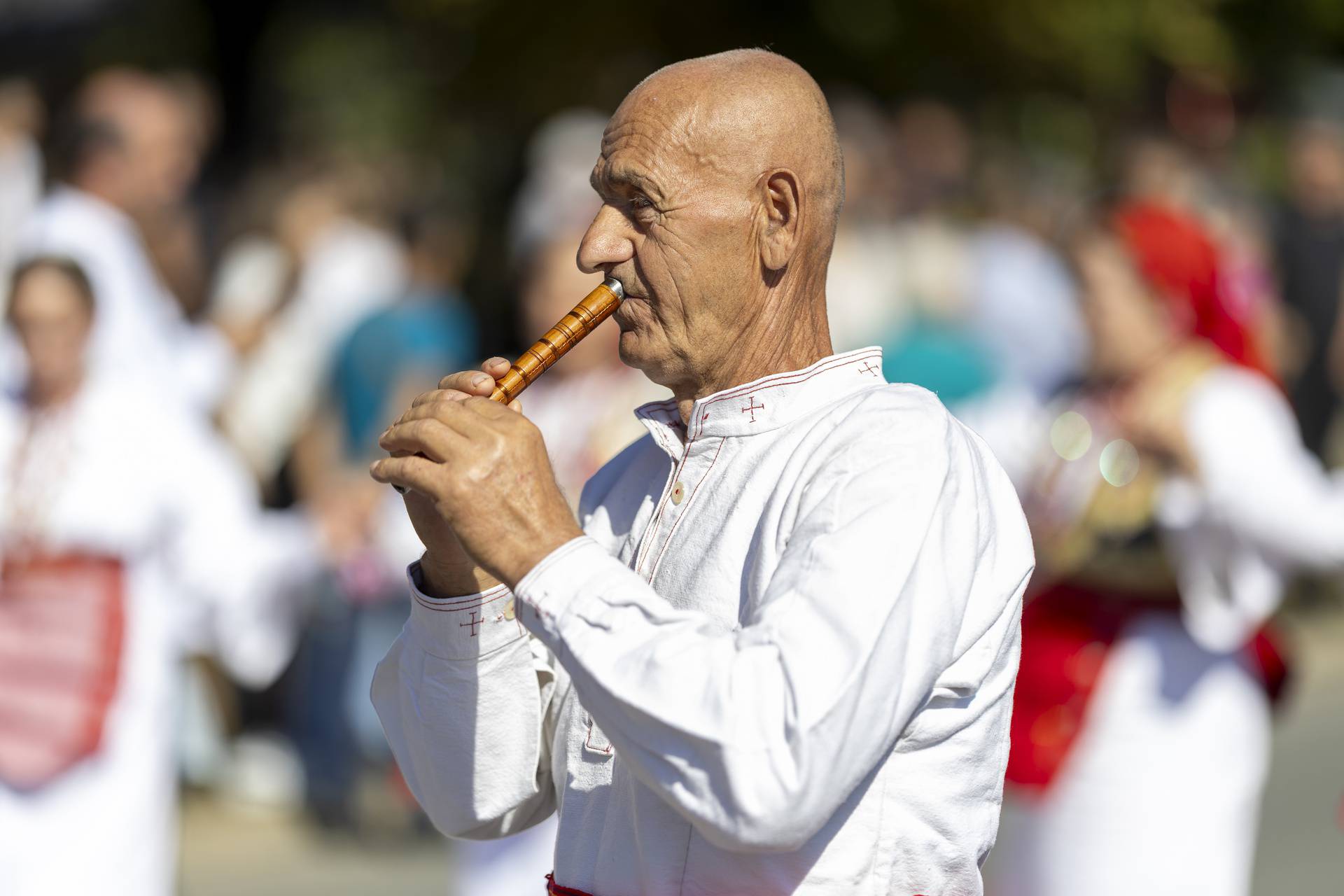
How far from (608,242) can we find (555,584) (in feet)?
1.70

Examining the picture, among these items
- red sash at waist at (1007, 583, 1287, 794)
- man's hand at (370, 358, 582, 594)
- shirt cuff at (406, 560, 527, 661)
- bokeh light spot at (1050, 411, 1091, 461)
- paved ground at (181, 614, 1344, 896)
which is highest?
bokeh light spot at (1050, 411, 1091, 461)

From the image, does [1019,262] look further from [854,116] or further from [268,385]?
[268,385]

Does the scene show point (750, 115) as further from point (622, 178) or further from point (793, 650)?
point (793, 650)

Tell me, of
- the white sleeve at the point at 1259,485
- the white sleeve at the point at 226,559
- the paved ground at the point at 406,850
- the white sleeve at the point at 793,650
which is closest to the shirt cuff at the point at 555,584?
the white sleeve at the point at 793,650

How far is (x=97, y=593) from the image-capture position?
170 inches

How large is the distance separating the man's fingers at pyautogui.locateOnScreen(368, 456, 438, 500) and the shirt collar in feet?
1.36

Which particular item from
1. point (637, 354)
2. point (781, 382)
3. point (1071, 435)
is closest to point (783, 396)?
point (781, 382)

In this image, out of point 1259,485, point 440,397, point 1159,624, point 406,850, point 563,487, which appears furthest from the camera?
point 406,850

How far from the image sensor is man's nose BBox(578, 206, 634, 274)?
2287 millimetres

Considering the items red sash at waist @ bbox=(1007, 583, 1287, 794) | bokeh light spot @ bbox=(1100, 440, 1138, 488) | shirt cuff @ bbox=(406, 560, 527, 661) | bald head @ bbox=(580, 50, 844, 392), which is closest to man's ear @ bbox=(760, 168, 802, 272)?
bald head @ bbox=(580, 50, 844, 392)

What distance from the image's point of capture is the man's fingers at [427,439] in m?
2.07

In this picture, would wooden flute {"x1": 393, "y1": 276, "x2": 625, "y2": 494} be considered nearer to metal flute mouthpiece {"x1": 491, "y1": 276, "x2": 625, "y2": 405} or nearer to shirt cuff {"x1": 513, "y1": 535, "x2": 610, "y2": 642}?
metal flute mouthpiece {"x1": 491, "y1": 276, "x2": 625, "y2": 405}

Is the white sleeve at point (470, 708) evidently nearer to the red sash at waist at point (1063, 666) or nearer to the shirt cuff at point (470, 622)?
the shirt cuff at point (470, 622)

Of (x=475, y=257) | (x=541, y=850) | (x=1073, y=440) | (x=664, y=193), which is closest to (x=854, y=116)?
(x=475, y=257)
